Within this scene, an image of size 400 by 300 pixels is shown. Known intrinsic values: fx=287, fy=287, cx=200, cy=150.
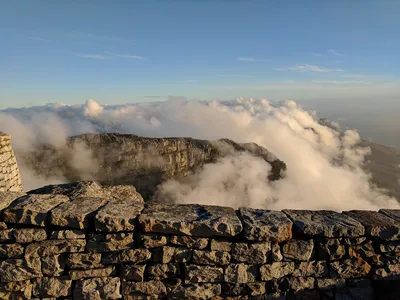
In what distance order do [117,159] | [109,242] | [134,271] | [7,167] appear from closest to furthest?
[109,242] → [134,271] → [7,167] → [117,159]

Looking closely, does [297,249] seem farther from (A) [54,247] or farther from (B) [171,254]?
(A) [54,247]

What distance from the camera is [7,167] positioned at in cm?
1092

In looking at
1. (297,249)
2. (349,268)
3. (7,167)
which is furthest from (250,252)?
(7,167)

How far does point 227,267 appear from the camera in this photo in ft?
14.4

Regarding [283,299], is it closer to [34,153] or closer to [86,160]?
[86,160]

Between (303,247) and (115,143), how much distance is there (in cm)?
12036

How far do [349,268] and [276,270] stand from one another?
3.96 ft

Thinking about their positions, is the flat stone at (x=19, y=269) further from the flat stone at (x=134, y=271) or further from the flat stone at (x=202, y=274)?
the flat stone at (x=202, y=274)

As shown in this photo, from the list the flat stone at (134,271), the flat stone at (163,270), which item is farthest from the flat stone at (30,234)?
the flat stone at (163,270)

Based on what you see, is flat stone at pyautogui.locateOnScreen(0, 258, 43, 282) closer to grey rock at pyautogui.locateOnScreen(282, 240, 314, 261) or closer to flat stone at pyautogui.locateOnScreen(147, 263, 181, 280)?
flat stone at pyautogui.locateOnScreen(147, 263, 181, 280)

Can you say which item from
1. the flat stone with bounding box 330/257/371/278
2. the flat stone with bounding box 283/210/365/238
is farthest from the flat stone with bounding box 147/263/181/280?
the flat stone with bounding box 330/257/371/278

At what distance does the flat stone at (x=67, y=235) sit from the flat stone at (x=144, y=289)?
1005 millimetres

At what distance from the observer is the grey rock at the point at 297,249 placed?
14.5 feet

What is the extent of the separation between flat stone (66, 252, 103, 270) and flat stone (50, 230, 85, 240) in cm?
26
